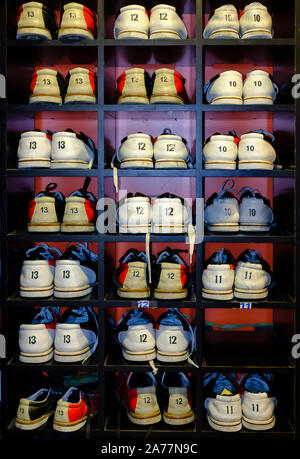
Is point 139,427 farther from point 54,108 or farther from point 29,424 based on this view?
point 54,108

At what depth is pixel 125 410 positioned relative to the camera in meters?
2.19

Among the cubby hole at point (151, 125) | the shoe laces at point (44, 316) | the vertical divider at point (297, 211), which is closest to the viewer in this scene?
the vertical divider at point (297, 211)

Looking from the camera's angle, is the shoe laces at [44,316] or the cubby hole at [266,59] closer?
the cubby hole at [266,59]

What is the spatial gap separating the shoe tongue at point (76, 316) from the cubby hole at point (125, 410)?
0.34 m

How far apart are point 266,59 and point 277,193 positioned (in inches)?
29.6

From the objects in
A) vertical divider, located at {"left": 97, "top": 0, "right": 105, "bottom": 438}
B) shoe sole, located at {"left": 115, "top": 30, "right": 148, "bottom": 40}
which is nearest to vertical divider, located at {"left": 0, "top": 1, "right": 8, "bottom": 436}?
vertical divider, located at {"left": 97, "top": 0, "right": 105, "bottom": 438}

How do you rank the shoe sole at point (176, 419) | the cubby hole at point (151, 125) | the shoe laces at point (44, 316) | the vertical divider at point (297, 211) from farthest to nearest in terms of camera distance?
the cubby hole at point (151, 125), the shoe laces at point (44, 316), the shoe sole at point (176, 419), the vertical divider at point (297, 211)

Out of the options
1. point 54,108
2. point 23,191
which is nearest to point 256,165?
point 54,108

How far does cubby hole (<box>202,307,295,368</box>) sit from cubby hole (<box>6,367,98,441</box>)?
0.73 m

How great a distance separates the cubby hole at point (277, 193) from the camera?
6.86 feet

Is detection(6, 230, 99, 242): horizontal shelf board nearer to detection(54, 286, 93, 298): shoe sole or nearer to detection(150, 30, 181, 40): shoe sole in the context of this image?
detection(54, 286, 93, 298): shoe sole

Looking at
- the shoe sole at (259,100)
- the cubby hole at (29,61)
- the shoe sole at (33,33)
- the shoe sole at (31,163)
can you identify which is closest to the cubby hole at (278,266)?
the shoe sole at (259,100)

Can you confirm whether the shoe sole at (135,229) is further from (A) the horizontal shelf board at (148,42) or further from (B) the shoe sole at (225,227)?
(A) the horizontal shelf board at (148,42)
